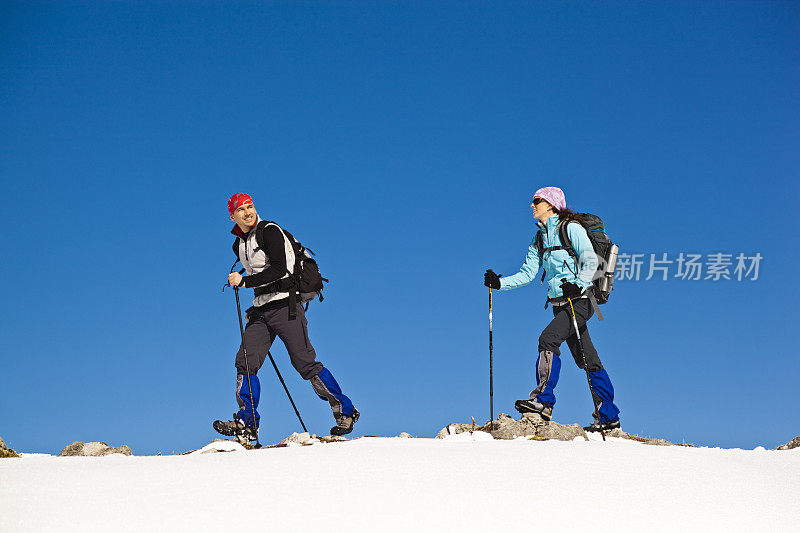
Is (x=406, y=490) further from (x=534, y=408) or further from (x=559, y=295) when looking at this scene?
(x=559, y=295)

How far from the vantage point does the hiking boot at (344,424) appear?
9305 millimetres

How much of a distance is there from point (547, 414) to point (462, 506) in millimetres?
4391

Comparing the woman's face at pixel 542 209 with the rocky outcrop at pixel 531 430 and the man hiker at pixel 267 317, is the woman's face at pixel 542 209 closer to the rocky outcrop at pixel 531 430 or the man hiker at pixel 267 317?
the rocky outcrop at pixel 531 430

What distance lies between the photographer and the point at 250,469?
6.44m

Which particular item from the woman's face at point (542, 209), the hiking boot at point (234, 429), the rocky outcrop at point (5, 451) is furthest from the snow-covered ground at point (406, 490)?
the woman's face at point (542, 209)

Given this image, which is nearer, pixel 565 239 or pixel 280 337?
pixel 280 337

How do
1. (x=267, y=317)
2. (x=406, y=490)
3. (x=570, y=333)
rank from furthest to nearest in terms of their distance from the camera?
(x=570, y=333), (x=267, y=317), (x=406, y=490)

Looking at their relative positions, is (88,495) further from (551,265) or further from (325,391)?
(551,265)

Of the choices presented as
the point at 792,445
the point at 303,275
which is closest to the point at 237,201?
the point at 303,275

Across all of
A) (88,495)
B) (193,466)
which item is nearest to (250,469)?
(193,466)

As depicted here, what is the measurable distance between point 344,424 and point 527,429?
2203mm

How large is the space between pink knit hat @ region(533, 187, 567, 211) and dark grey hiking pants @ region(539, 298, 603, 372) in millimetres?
1223

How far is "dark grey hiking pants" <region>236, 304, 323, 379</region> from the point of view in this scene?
911 centimetres

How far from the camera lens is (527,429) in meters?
9.12
